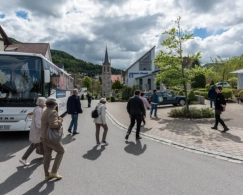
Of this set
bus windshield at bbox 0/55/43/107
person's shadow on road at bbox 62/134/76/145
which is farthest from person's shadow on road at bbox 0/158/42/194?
bus windshield at bbox 0/55/43/107

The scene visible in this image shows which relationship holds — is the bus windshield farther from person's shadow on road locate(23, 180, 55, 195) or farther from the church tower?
the church tower

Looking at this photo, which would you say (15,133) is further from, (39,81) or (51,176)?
(51,176)

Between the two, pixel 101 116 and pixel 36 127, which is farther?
pixel 101 116

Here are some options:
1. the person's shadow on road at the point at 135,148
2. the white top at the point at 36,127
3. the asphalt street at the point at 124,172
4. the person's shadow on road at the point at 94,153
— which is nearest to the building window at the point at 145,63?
the person's shadow on road at the point at 135,148

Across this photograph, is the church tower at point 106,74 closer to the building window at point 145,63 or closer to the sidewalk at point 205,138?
the building window at point 145,63

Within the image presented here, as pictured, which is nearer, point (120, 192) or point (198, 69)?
point (120, 192)

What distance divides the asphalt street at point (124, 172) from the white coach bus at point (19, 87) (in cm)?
102

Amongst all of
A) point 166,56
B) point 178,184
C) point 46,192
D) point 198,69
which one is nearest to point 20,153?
point 46,192

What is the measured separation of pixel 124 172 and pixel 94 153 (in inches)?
68.3

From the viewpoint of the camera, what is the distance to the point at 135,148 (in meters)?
7.15

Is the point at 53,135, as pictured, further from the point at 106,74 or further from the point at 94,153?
the point at 106,74

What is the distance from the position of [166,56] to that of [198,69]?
2073 mm

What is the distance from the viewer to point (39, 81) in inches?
332

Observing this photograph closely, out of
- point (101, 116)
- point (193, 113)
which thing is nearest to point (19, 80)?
point (101, 116)
